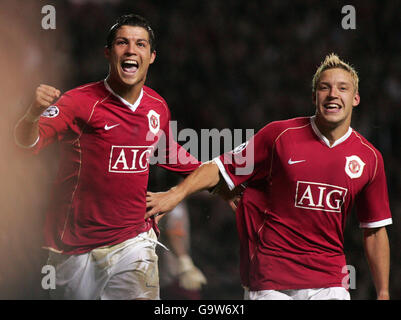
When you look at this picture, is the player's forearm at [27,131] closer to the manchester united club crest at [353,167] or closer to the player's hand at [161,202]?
the player's hand at [161,202]

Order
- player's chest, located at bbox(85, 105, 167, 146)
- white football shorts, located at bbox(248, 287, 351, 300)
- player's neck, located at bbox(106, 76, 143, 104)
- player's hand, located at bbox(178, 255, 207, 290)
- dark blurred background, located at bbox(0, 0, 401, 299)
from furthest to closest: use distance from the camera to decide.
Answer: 1. dark blurred background, located at bbox(0, 0, 401, 299)
2. player's hand, located at bbox(178, 255, 207, 290)
3. player's neck, located at bbox(106, 76, 143, 104)
4. player's chest, located at bbox(85, 105, 167, 146)
5. white football shorts, located at bbox(248, 287, 351, 300)

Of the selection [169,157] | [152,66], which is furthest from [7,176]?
[169,157]

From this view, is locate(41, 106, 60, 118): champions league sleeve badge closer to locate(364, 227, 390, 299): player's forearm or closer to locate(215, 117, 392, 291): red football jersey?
locate(215, 117, 392, 291): red football jersey

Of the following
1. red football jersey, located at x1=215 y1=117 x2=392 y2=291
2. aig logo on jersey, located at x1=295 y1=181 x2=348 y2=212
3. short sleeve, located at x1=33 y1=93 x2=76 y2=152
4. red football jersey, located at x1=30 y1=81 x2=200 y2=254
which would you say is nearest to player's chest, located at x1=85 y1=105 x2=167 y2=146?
red football jersey, located at x1=30 y1=81 x2=200 y2=254

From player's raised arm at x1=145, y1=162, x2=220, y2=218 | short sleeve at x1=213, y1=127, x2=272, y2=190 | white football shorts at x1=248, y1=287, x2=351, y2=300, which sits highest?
short sleeve at x1=213, y1=127, x2=272, y2=190

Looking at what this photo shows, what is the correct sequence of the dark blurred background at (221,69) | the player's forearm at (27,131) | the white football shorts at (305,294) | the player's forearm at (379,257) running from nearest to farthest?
the player's forearm at (27,131) < the white football shorts at (305,294) < the player's forearm at (379,257) < the dark blurred background at (221,69)

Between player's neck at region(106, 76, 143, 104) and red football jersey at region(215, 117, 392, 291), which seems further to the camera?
player's neck at region(106, 76, 143, 104)

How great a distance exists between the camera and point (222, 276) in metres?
7.15

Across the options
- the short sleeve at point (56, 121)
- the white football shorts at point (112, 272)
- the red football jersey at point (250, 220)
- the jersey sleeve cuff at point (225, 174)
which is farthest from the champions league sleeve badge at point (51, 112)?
the red football jersey at point (250, 220)

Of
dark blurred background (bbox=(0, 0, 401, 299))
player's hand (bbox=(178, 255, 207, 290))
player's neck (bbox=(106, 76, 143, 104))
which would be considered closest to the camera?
player's neck (bbox=(106, 76, 143, 104))

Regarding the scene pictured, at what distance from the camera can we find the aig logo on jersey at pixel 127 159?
391 centimetres

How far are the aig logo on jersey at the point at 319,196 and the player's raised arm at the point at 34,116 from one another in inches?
53.4

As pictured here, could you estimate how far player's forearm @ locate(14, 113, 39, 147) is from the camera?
3544 mm

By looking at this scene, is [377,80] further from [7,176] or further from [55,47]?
[7,176]
